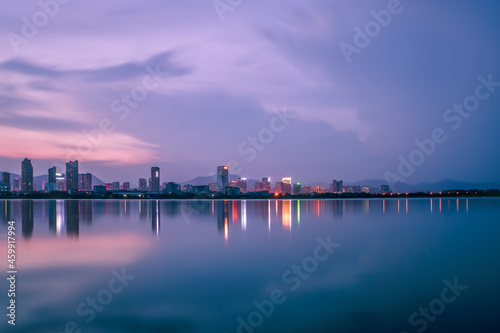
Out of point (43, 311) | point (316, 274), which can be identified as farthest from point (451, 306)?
point (43, 311)

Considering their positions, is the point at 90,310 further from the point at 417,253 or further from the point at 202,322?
the point at 417,253

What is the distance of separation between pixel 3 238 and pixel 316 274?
65.4 ft

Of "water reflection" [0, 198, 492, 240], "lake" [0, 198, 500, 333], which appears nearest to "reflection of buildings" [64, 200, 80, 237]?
"water reflection" [0, 198, 492, 240]

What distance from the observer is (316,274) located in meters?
12.7

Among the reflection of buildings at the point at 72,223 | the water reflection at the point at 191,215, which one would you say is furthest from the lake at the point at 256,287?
the water reflection at the point at 191,215

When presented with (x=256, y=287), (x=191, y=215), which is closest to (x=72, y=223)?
(x=191, y=215)

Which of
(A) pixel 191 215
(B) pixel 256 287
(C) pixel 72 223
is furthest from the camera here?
(A) pixel 191 215

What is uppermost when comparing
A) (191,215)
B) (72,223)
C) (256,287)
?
(256,287)

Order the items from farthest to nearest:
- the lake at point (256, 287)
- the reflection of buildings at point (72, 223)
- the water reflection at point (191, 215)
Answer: the water reflection at point (191, 215) → the reflection of buildings at point (72, 223) → the lake at point (256, 287)

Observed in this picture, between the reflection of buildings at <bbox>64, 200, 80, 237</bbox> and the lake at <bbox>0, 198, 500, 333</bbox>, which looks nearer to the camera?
the lake at <bbox>0, 198, 500, 333</bbox>

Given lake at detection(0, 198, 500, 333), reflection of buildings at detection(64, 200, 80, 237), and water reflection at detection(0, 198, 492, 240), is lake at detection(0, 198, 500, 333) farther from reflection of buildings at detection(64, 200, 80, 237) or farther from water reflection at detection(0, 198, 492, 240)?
water reflection at detection(0, 198, 492, 240)

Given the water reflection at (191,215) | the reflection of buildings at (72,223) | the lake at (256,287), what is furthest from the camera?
the water reflection at (191,215)

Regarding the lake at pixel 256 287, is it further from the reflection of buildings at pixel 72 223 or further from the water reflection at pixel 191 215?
the water reflection at pixel 191 215

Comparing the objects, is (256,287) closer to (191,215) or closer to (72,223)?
(72,223)
